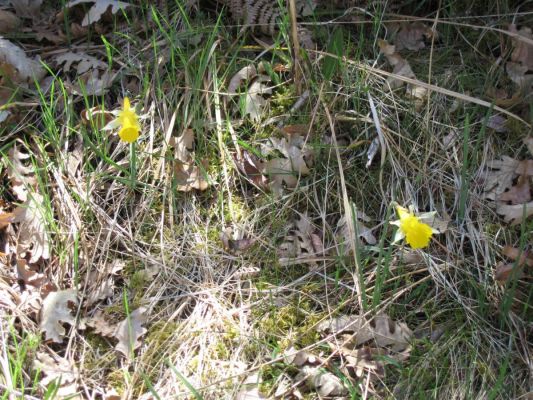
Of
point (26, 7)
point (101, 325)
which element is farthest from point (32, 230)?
point (26, 7)

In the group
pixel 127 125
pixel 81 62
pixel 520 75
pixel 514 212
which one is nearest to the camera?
pixel 127 125

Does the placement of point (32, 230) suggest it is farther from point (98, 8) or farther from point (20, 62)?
point (98, 8)

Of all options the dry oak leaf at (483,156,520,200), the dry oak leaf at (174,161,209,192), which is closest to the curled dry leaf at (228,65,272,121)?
the dry oak leaf at (174,161,209,192)

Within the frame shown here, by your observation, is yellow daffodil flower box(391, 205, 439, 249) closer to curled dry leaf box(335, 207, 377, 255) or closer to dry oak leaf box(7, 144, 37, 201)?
curled dry leaf box(335, 207, 377, 255)

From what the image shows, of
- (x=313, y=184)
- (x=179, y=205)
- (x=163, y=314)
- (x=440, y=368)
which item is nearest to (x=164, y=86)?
(x=179, y=205)

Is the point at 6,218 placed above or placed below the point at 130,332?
above

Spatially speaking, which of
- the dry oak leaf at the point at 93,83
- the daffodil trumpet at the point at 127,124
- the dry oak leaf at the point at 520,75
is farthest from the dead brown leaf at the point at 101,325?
the dry oak leaf at the point at 520,75
